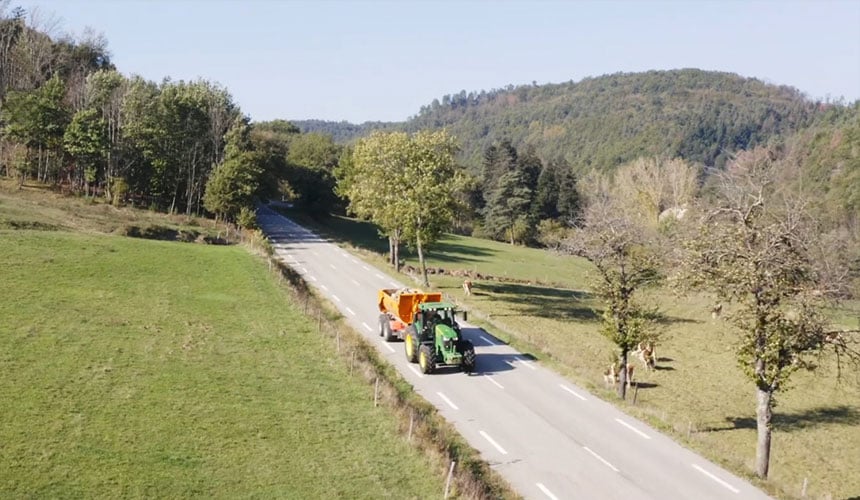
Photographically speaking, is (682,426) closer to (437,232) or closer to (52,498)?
(52,498)

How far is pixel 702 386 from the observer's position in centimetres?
3328

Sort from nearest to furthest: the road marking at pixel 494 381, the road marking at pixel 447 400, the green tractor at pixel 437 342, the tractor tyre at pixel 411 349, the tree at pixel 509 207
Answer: the road marking at pixel 447 400
the road marking at pixel 494 381
the green tractor at pixel 437 342
the tractor tyre at pixel 411 349
the tree at pixel 509 207

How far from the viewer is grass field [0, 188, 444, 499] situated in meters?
16.4

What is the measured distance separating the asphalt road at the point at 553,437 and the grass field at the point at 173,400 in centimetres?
302

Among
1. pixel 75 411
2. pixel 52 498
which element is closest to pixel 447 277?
pixel 75 411

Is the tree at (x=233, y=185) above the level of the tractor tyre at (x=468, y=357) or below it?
above

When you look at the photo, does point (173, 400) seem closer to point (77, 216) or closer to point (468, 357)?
point (468, 357)

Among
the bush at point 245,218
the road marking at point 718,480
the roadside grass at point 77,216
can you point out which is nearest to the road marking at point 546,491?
the road marking at point 718,480

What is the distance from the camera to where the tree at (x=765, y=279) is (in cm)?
1988

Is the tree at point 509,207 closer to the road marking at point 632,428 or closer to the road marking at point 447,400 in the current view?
the road marking at point 447,400

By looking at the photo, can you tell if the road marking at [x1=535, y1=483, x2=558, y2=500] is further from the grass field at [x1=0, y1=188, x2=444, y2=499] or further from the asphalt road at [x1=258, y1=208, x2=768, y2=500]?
the grass field at [x1=0, y1=188, x2=444, y2=499]

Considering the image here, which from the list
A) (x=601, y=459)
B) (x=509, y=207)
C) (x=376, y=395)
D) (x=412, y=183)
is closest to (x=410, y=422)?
(x=376, y=395)

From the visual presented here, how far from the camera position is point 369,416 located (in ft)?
70.5

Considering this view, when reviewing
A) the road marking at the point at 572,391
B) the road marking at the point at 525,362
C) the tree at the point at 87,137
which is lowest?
the road marking at the point at 572,391
